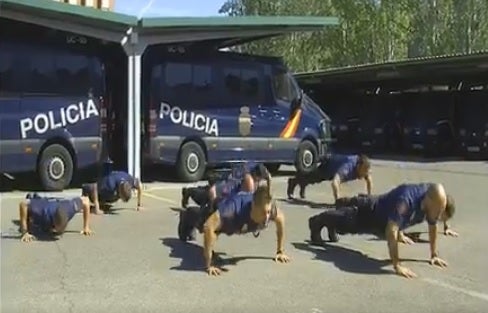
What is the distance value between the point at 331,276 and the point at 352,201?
1679mm

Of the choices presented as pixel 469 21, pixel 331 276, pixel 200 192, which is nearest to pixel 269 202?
pixel 331 276

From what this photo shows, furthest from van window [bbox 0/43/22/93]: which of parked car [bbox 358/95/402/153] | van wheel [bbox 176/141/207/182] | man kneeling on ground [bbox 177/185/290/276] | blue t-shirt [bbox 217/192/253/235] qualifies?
parked car [bbox 358/95/402/153]

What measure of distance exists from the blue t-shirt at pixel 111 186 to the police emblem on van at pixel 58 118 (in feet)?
12.8

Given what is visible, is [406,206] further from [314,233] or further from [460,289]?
[314,233]

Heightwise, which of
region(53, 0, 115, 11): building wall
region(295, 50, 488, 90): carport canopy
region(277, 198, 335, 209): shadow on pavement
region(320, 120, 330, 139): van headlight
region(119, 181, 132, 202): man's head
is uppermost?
region(53, 0, 115, 11): building wall

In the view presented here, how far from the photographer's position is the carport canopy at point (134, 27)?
598 inches

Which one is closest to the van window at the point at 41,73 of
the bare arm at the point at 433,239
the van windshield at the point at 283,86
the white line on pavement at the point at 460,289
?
the van windshield at the point at 283,86

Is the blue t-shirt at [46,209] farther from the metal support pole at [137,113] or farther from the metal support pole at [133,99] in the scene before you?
the metal support pole at [137,113]

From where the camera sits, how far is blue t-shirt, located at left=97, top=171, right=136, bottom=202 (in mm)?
12148

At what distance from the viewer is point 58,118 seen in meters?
16.3

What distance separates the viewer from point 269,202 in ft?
27.9

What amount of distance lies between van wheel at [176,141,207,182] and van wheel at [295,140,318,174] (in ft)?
9.34

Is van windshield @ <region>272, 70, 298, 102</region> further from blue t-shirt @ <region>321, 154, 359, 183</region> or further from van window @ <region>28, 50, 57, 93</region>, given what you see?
blue t-shirt @ <region>321, 154, 359, 183</region>

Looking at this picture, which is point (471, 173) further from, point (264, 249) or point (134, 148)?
point (264, 249)
